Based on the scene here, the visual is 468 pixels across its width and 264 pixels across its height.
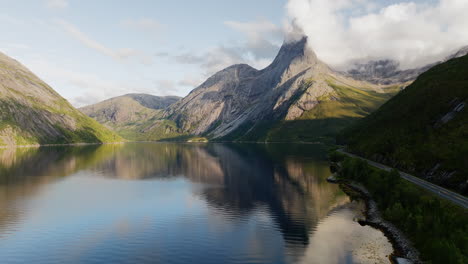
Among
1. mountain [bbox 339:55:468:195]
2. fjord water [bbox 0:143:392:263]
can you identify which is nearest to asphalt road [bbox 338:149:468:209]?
mountain [bbox 339:55:468:195]

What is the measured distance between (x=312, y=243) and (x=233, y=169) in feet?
352

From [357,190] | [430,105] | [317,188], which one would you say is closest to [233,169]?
[317,188]

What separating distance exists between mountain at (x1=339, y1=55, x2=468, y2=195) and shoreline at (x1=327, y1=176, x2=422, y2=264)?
18.6 metres

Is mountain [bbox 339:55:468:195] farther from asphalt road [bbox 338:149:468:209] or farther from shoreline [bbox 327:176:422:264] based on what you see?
shoreline [bbox 327:176:422:264]

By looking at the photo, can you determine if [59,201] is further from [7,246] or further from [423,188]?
[423,188]

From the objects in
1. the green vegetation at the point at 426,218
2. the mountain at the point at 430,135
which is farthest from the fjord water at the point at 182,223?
the mountain at the point at 430,135

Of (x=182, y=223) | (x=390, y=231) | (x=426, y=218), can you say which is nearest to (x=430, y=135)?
(x=390, y=231)

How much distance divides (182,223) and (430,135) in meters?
95.4

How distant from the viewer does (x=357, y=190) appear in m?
99.4

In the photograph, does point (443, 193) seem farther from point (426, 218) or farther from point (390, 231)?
point (426, 218)

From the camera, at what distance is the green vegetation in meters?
41.8

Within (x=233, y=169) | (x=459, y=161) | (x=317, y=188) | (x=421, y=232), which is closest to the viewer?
(x=421, y=232)

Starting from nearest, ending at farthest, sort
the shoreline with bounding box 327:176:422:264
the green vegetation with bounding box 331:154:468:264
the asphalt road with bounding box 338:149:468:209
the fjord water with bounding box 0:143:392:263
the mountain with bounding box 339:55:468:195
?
the green vegetation with bounding box 331:154:468:264 < the shoreline with bounding box 327:176:422:264 < the fjord water with bounding box 0:143:392:263 < the asphalt road with bounding box 338:149:468:209 < the mountain with bounding box 339:55:468:195

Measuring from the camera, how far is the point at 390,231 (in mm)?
59750
